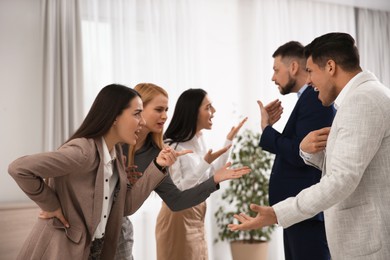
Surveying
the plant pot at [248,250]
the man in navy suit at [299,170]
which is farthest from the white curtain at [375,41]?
the man in navy suit at [299,170]

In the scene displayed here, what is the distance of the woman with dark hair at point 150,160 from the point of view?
8.36ft

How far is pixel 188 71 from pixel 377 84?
3.38 m

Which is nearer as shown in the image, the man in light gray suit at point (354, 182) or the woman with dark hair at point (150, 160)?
the man in light gray suit at point (354, 182)

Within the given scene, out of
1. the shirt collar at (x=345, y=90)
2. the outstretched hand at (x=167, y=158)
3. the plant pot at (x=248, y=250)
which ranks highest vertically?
the shirt collar at (x=345, y=90)

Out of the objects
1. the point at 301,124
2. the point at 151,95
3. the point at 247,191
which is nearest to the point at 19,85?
the point at 151,95

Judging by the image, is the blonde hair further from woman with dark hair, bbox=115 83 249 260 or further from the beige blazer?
the beige blazer

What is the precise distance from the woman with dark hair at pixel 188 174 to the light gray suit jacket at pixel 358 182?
115 centimetres

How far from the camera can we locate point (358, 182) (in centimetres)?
177

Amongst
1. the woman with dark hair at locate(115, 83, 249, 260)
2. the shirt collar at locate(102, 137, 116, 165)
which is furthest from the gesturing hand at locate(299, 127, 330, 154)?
the shirt collar at locate(102, 137, 116, 165)

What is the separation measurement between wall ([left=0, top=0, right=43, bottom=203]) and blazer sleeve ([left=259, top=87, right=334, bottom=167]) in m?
2.52

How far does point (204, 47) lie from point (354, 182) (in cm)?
386

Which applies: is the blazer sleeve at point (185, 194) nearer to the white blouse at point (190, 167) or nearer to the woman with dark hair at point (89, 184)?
the woman with dark hair at point (89, 184)

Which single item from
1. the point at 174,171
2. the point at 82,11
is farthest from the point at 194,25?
the point at 174,171

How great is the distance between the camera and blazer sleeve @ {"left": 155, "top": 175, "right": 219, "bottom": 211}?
260 centimetres
